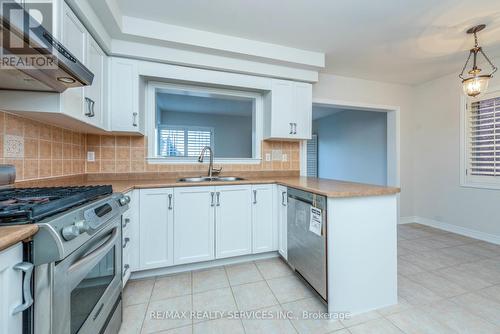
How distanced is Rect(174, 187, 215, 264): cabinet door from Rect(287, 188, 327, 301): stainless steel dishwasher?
77 cm

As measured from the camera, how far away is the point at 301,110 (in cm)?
277

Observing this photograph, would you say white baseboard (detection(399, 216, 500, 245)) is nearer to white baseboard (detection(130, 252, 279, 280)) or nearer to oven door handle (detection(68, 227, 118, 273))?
white baseboard (detection(130, 252, 279, 280))

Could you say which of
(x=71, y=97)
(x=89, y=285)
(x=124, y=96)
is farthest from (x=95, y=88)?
(x=89, y=285)

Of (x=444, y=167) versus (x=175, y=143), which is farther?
(x=444, y=167)

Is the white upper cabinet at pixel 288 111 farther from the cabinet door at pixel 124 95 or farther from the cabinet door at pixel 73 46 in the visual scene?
the cabinet door at pixel 73 46

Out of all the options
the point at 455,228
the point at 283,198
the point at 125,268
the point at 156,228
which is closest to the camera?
the point at 125,268

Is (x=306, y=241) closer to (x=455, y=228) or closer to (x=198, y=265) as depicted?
(x=198, y=265)

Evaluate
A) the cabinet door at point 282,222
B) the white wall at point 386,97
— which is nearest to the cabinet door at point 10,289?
the cabinet door at point 282,222

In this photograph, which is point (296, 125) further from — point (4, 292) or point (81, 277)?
point (4, 292)

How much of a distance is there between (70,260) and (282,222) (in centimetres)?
176

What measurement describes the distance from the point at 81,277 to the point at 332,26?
2.72m

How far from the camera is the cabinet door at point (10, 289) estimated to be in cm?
61

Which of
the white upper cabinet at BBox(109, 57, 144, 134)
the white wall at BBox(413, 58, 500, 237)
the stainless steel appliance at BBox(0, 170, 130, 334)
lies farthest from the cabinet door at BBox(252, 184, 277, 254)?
the white wall at BBox(413, 58, 500, 237)

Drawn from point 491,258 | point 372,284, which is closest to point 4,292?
point 372,284
